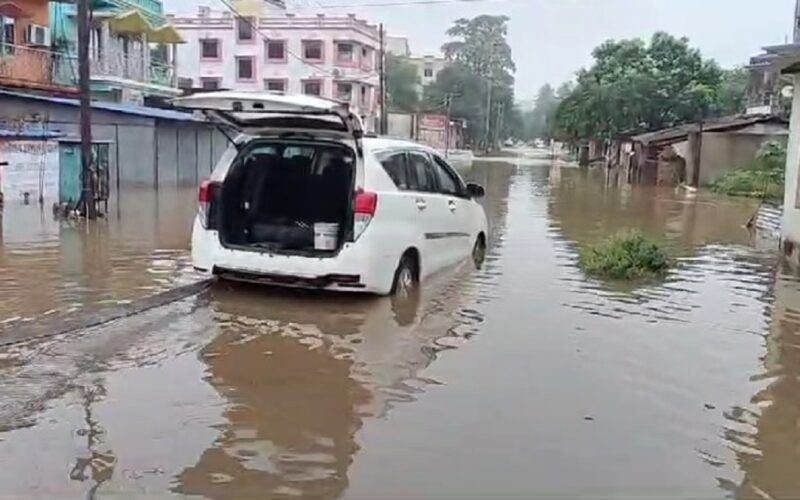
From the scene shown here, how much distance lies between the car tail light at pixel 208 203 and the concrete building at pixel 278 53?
54141 millimetres

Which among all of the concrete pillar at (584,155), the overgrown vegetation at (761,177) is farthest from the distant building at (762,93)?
the concrete pillar at (584,155)

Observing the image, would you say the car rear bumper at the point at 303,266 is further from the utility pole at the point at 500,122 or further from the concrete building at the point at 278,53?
the utility pole at the point at 500,122

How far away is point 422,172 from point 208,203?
2337 mm

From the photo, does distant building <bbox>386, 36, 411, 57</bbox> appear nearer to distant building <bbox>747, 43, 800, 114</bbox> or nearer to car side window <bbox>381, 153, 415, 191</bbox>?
distant building <bbox>747, 43, 800, 114</bbox>

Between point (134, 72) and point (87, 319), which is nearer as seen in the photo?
point (87, 319)

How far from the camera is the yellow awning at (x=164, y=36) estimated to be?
35094mm

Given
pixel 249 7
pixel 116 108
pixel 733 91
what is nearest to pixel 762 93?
pixel 733 91

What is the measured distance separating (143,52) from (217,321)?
1150 inches

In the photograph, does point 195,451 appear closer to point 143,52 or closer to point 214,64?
point 143,52

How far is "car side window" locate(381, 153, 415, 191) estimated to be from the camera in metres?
8.80

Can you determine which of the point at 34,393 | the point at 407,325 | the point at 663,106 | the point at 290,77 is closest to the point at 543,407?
the point at 407,325

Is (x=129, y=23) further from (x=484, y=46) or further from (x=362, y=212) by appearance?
(x=484, y=46)

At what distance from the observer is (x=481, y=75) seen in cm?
10006

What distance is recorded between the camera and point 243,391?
597cm
